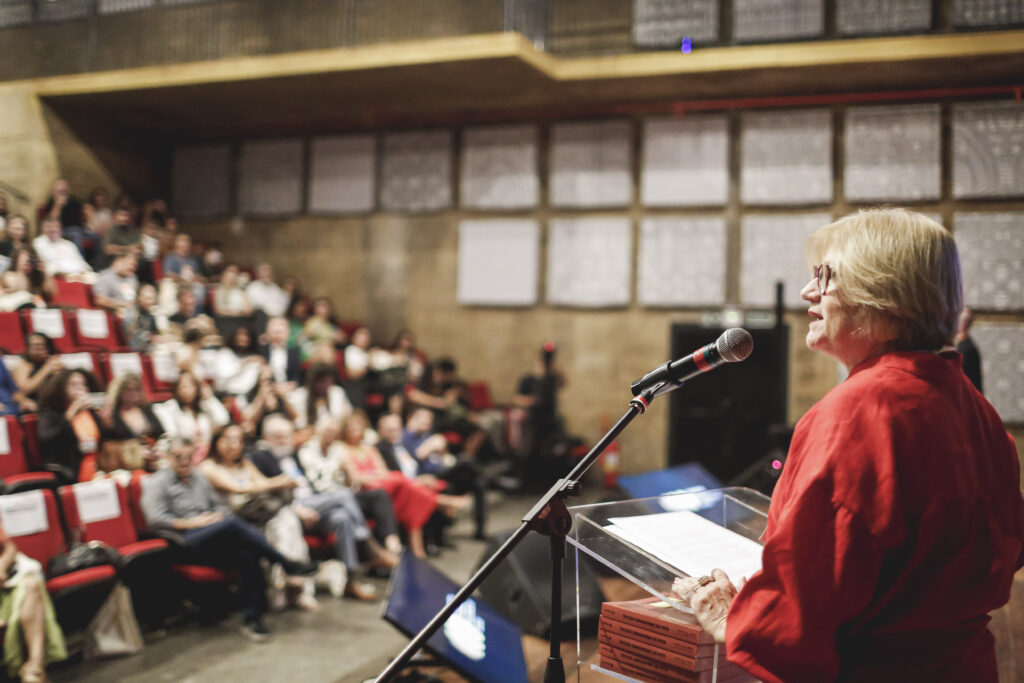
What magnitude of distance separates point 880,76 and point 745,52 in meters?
1.27

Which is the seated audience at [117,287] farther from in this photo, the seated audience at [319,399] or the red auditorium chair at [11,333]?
the seated audience at [319,399]

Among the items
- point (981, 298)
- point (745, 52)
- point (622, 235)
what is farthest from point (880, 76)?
point (622, 235)

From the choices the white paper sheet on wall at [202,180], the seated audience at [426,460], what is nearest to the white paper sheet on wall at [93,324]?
the seated audience at [426,460]

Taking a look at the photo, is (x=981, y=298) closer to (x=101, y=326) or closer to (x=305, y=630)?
(x=305, y=630)

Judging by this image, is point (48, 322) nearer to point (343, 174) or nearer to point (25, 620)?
point (25, 620)

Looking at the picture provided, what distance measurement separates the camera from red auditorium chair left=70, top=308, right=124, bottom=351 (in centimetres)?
624

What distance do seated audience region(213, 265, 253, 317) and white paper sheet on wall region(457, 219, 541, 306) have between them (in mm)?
2344

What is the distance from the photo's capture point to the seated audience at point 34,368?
5172mm

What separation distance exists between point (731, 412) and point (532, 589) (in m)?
4.79

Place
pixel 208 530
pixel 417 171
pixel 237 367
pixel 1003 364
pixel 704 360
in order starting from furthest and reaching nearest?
pixel 417 171, pixel 1003 364, pixel 237 367, pixel 208 530, pixel 704 360

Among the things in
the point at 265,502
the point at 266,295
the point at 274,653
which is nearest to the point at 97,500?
the point at 265,502

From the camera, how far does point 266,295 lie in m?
8.80

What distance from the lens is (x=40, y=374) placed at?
523 cm

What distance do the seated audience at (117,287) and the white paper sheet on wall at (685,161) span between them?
16.4 ft
